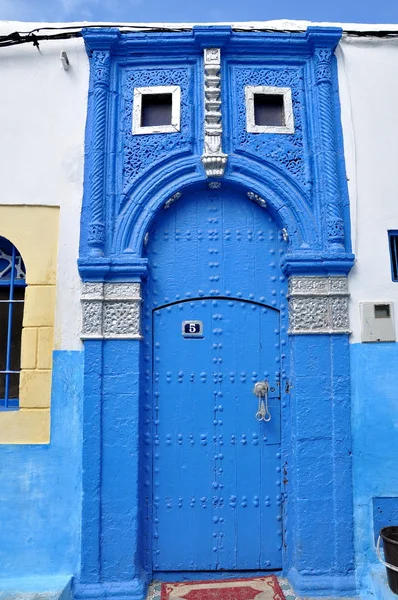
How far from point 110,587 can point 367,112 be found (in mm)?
3999

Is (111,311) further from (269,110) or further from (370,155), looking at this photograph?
(370,155)

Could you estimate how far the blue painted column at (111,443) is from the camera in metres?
3.36

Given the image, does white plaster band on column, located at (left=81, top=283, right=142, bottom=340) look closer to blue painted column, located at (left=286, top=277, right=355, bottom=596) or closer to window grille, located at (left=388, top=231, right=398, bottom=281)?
blue painted column, located at (left=286, top=277, right=355, bottom=596)

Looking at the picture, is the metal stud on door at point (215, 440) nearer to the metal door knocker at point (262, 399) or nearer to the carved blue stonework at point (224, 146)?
the metal door knocker at point (262, 399)

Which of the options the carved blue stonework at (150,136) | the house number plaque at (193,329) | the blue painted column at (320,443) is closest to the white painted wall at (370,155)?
the blue painted column at (320,443)

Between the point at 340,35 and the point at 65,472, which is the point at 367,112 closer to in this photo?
the point at 340,35

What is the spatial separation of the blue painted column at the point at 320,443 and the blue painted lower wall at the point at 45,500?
1.56 metres

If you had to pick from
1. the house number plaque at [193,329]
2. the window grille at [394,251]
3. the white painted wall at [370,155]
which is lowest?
the house number plaque at [193,329]

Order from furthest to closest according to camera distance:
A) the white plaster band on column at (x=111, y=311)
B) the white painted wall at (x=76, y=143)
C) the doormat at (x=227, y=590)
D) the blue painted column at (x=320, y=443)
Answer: the white painted wall at (x=76, y=143) → the white plaster band on column at (x=111, y=311) → the blue painted column at (x=320, y=443) → the doormat at (x=227, y=590)

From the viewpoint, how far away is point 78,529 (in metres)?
3.41

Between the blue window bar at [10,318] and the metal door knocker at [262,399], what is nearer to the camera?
the metal door knocker at [262,399]

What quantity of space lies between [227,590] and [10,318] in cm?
250

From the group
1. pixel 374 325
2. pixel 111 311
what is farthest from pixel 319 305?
pixel 111 311

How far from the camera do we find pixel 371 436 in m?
3.51
